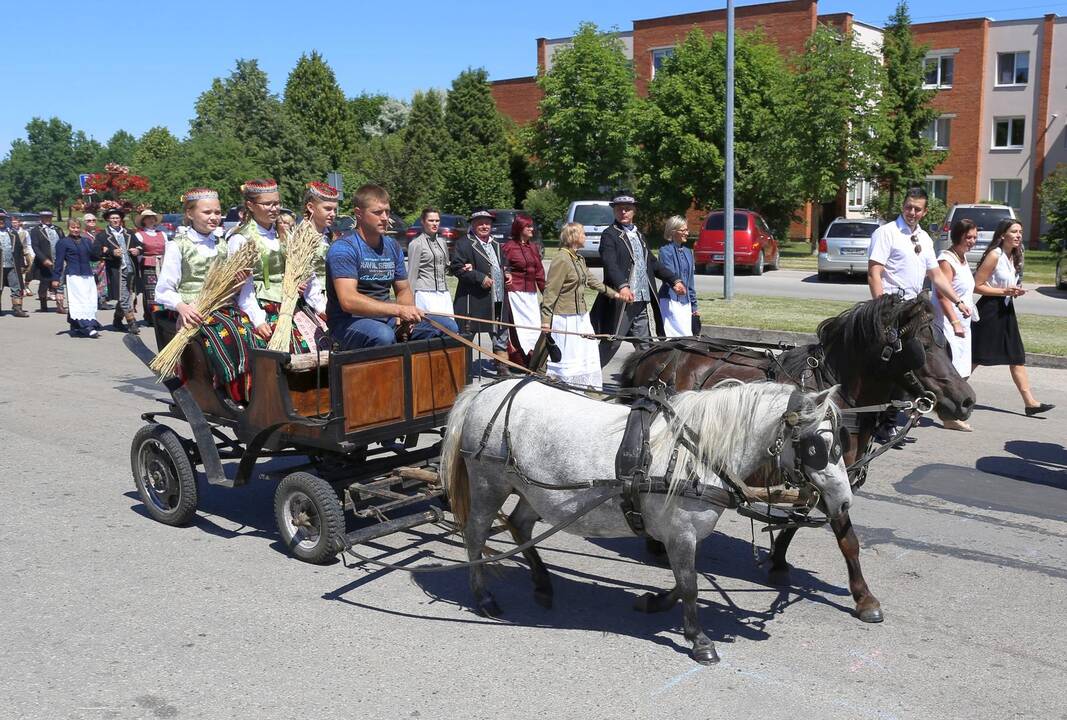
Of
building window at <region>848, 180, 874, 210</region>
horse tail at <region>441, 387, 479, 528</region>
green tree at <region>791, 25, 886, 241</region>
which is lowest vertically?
horse tail at <region>441, 387, 479, 528</region>

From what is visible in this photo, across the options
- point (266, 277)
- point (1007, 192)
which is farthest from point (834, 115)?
point (266, 277)

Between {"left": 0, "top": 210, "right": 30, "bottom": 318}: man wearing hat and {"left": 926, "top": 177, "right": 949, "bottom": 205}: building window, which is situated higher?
{"left": 926, "top": 177, "right": 949, "bottom": 205}: building window

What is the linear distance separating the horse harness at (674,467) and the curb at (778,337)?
8.05 m

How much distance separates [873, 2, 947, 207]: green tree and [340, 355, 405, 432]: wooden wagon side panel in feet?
113

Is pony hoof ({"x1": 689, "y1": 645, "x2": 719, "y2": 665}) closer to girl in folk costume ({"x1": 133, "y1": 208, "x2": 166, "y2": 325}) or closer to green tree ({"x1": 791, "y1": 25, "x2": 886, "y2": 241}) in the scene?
girl in folk costume ({"x1": 133, "y1": 208, "x2": 166, "y2": 325})

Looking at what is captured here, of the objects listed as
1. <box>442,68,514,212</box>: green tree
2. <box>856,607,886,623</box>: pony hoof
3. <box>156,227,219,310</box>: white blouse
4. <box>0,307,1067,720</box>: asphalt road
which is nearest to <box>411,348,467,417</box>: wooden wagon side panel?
<box>0,307,1067,720</box>: asphalt road

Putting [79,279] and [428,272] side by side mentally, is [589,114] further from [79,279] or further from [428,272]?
[428,272]

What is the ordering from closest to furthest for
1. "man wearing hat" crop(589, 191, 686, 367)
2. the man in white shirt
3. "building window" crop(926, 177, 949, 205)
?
the man in white shirt, "man wearing hat" crop(589, 191, 686, 367), "building window" crop(926, 177, 949, 205)

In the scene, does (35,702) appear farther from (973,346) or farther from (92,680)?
(973,346)

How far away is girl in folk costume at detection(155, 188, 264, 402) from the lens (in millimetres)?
6523

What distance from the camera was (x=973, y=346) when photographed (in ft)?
33.2

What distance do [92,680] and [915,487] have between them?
6.04m

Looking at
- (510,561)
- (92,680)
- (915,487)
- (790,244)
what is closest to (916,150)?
(790,244)

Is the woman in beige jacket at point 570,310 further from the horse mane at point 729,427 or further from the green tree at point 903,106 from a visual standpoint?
the green tree at point 903,106
